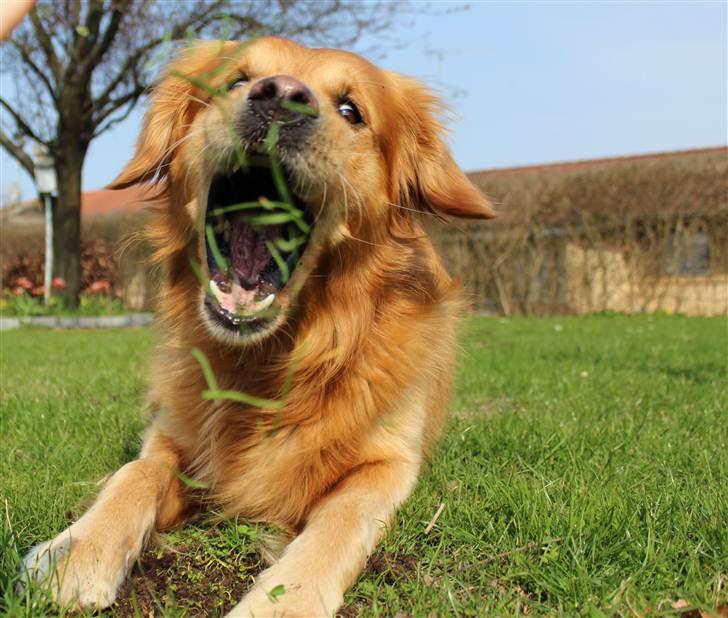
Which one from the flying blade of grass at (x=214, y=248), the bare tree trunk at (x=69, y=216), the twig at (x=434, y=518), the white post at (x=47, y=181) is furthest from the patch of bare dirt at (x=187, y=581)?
the white post at (x=47, y=181)

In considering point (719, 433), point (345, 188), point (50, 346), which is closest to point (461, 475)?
point (345, 188)

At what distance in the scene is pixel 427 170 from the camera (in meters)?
3.11

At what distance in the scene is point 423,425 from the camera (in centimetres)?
284

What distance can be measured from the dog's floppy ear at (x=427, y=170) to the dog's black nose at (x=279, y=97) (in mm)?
1008

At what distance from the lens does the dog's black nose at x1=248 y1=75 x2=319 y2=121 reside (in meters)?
1.92

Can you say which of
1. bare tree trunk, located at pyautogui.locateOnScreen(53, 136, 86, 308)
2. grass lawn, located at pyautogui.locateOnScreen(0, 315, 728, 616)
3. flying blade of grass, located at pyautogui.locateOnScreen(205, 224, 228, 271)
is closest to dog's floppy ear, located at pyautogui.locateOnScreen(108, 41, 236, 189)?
flying blade of grass, located at pyautogui.locateOnScreen(205, 224, 228, 271)

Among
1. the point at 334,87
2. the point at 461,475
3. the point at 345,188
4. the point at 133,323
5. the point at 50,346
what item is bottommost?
the point at 133,323

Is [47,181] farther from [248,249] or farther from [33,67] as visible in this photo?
[248,249]

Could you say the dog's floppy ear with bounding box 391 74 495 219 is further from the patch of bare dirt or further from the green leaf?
the green leaf

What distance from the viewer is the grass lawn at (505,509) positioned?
183cm

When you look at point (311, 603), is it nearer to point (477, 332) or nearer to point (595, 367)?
point (595, 367)

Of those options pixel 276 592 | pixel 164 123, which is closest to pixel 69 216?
pixel 164 123

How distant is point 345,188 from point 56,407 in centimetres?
248

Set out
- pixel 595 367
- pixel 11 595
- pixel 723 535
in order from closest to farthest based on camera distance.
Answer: pixel 11 595 → pixel 723 535 → pixel 595 367
